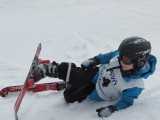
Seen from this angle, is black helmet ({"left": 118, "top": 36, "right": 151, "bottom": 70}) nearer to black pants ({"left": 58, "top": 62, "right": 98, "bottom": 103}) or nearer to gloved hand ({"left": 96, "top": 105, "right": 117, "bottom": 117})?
gloved hand ({"left": 96, "top": 105, "right": 117, "bottom": 117})

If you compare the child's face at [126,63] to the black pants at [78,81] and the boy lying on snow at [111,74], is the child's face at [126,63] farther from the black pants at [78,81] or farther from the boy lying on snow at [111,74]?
the black pants at [78,81]

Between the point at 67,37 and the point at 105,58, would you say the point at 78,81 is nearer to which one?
the point at 105,58

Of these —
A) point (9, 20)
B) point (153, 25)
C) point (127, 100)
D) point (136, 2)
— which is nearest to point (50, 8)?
point (9, 20)

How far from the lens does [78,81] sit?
372 cm

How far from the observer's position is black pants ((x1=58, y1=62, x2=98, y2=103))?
3700 mm

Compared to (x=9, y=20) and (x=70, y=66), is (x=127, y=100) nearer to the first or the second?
(x=70, y=66)

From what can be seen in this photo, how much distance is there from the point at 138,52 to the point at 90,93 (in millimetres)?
1036

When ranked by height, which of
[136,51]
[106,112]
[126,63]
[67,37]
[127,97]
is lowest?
[67,37]

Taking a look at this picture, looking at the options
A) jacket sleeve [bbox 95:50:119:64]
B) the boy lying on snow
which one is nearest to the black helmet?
the boy lying on snow

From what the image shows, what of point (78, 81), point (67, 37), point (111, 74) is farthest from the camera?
point (67, 37)

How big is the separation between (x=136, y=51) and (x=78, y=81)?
0.96 m

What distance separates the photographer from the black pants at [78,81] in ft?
12.1

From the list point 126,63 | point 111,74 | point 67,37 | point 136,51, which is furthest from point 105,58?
point 67,37

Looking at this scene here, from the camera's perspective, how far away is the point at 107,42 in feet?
19.8
